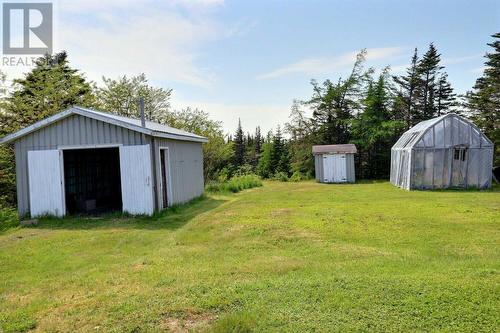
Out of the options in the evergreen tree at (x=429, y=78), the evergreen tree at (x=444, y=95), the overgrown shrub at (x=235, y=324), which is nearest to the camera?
the overgrown shrub at (x=235, y=324)

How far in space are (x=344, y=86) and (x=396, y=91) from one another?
3748 mm

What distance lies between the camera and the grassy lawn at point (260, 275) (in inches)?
131

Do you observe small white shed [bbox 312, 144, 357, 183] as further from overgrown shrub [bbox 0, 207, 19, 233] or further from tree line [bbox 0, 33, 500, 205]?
overgrown shrub [bbox 0, 207, 19, 233]

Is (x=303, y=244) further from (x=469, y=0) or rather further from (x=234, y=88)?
(x=234, y=88)

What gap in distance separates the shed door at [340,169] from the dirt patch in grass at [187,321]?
62.8ft

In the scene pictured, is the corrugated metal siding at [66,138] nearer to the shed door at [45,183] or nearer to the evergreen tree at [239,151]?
the shed door at [45,183]

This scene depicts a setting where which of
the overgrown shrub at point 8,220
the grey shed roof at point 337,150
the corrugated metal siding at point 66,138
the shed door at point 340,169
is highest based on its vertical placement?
the corrugated metal siding at point 66,138

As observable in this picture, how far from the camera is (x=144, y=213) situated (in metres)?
9.71

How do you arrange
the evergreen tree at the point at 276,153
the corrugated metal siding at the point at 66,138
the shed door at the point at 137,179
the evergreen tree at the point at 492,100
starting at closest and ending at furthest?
1. the shed door at the point at 137,179
2. the corrugated metal siding at the point at 66,138
3. the evergreen tree at the point at 492,100
4. the evergreen tree at the point at 276,153

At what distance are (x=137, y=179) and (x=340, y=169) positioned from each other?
48.5 feet

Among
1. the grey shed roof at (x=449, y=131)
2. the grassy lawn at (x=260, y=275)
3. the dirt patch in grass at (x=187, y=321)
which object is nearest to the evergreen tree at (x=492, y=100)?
the grey shed roof at (x=449, y=131)

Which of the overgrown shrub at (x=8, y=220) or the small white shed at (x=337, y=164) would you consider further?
the small white shed at (x=337, y=164)

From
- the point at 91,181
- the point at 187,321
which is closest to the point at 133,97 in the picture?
the point at 91,181

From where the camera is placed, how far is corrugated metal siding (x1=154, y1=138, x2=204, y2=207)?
1071 cm
